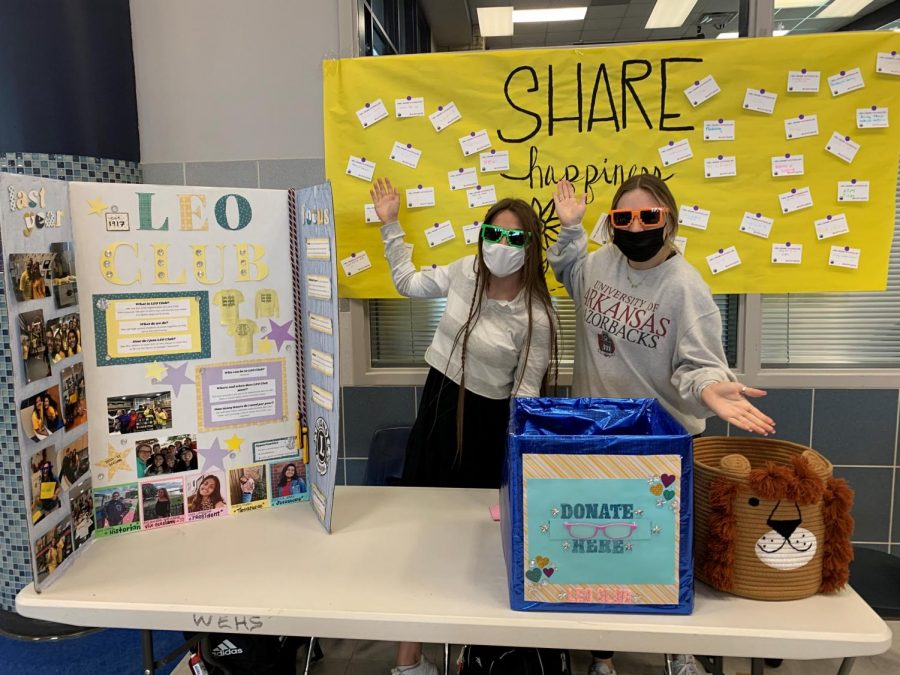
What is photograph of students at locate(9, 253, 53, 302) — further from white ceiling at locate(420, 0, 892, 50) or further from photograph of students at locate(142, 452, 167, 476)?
white ceiling at locate(420, 0, 892, 50)

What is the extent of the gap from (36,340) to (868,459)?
2970 mm

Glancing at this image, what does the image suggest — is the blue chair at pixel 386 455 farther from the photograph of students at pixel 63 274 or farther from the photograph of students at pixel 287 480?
the photograph of students at pixel 63 274

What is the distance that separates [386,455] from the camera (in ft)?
8.96

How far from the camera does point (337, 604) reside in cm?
121

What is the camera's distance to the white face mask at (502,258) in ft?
6.40

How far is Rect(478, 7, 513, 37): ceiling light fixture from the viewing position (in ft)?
13.9

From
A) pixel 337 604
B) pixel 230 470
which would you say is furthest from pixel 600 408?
pixel 230 470

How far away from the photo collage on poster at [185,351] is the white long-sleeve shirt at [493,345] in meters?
0.61

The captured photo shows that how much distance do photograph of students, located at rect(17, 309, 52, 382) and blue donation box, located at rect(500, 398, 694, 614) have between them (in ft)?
3.21

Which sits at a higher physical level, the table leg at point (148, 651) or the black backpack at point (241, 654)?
the table leg at point (148, 651)

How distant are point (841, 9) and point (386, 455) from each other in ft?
10.1

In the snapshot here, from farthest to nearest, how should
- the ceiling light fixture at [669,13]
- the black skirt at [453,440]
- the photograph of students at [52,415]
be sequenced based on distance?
the ceiling light fixture at [669,13] → the black skirt at [453,440] → the photograph of students at [52,415]

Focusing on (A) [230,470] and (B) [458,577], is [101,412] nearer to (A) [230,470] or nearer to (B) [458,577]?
(A) [230,470]

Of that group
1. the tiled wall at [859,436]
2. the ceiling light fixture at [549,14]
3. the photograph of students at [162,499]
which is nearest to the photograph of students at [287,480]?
the photograph of students at [162,499]
